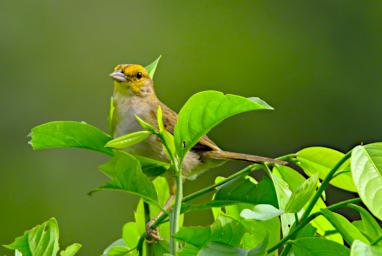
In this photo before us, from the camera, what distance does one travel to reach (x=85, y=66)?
7488 mm

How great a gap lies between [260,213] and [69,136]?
1.24ft

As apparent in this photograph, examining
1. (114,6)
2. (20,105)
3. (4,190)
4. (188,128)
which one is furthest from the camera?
(114,6)

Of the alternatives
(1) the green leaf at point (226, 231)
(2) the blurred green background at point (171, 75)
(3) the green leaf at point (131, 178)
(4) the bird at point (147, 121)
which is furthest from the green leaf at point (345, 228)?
(2) the blurred green background at point (171, 75)

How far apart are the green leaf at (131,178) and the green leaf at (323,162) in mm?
253

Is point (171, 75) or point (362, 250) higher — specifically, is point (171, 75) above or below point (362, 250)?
below

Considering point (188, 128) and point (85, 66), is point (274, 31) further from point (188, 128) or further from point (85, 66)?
point (188, 128)

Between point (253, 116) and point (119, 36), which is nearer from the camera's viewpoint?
point (253, 116)

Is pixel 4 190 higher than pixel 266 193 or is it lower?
lower

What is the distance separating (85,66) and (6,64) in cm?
69

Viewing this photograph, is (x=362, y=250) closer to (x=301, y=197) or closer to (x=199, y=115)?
(x=301, y=197)

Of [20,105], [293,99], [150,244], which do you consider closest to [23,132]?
[20,105]

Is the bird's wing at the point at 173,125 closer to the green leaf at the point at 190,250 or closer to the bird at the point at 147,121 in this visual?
the bird at the point at 147,121

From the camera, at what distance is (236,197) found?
53.5 inches

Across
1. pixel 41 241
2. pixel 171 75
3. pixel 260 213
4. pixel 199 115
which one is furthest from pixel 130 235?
pixel 171 75
